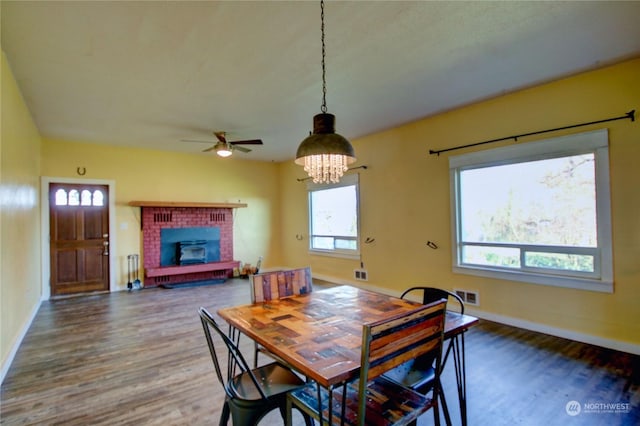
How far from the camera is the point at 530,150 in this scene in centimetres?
362

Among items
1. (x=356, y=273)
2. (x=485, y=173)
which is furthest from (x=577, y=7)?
(x=356, y=273)

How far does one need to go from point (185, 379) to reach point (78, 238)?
460cm

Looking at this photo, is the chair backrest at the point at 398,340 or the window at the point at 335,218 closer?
the chair backrest at the point at 398,340

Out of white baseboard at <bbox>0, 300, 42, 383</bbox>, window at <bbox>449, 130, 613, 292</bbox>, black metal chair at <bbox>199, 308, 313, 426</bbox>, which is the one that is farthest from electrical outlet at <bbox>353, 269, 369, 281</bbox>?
white baseboard at <bbox>0, 300, 42, 383</bbox>

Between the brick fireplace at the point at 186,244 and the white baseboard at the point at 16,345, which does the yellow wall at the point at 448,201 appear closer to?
the brick fireplace at the point at 186,244

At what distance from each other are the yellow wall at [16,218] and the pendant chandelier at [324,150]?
8.76 ft

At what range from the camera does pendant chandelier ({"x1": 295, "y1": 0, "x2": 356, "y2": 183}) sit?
1970mm

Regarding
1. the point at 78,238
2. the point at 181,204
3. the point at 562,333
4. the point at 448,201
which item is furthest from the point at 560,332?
the point at 78,238

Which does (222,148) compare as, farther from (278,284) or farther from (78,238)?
(78,238)

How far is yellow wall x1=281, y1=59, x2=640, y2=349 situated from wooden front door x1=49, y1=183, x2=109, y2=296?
169 inches

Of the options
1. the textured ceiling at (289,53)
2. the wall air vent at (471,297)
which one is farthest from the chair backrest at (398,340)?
the wall air vent at (471,297)

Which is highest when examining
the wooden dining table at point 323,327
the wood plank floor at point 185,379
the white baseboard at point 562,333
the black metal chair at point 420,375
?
the wooden dining table at point 323,327

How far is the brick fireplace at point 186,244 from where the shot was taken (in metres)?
6.32

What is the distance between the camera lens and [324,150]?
1.95 meters
